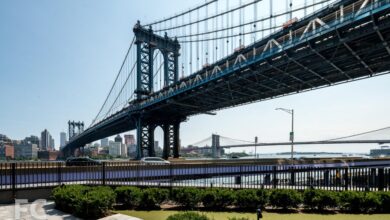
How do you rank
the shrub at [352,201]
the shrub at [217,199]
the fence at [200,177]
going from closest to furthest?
the shrub at [352,201], the shrub at [217,199], the fence at [200,177]

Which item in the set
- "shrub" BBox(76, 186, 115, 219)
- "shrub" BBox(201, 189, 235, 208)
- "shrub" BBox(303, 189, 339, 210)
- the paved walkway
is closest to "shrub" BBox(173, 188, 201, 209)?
"shrub" BBox(201, 189, 235, 208)

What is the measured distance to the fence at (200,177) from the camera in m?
14.9

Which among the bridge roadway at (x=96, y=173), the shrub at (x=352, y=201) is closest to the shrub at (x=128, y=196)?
the bridge roadway at (x=96, y=173)

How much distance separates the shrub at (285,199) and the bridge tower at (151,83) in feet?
179

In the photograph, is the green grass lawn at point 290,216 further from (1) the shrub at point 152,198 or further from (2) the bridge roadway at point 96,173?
(2) the bridge roadway at point 96,173

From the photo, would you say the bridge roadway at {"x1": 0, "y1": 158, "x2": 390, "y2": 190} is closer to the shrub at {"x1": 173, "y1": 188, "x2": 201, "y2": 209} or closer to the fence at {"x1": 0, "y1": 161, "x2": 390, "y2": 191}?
the fence at {"x1": 0, "y1": 161, "x2": 390, "y2": 191}

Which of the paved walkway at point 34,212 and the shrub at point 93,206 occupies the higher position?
the shrub at point 93,206

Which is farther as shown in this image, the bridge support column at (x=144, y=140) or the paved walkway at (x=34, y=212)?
the bridge support column at (x=144, y=140)

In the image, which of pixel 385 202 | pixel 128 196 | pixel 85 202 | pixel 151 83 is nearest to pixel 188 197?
pixel 128 196

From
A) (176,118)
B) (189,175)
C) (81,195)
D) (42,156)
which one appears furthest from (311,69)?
(42,156)

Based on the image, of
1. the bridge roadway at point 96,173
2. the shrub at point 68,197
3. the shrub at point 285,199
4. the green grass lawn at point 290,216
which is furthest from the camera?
the bridge roadway at point 96,173

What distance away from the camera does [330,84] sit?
42031 mm

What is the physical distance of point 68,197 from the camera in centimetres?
1316

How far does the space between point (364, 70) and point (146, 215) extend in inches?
1289
